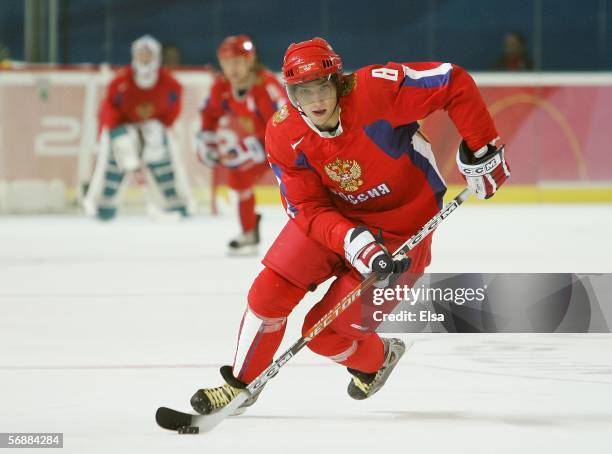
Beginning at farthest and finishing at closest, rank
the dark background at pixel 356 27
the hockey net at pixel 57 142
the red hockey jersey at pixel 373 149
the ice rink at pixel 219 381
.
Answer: the dark background at pixel 356 27, the hockey net at pixel 57 142, the red hockey jersey at pixel 373 149, the ice rink at pixel 219 381

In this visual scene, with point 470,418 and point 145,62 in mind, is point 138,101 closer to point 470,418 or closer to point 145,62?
point 145,62

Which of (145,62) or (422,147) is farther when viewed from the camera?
(145,62)

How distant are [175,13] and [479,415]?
8.41m

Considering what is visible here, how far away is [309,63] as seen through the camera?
3049 mm

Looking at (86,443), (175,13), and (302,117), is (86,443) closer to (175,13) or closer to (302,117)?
(302,117)

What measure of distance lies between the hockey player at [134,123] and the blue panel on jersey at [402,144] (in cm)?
617

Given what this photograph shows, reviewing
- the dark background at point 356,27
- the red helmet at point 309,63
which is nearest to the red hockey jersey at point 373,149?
the red helmet at point 309,63

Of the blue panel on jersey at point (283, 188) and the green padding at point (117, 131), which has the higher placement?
the blue panel on jersey at point (283, 188)

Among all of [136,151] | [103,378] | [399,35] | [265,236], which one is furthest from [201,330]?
[399,35]

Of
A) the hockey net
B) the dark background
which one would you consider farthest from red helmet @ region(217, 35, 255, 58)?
the dark background

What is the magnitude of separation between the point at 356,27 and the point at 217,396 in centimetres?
823

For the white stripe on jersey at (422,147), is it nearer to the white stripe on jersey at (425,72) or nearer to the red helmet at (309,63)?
the white stripe on jersey at (425,72)

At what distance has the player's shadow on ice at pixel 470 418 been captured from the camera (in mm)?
3035

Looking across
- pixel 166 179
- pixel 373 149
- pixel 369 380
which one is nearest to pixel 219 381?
pixel 369 380
